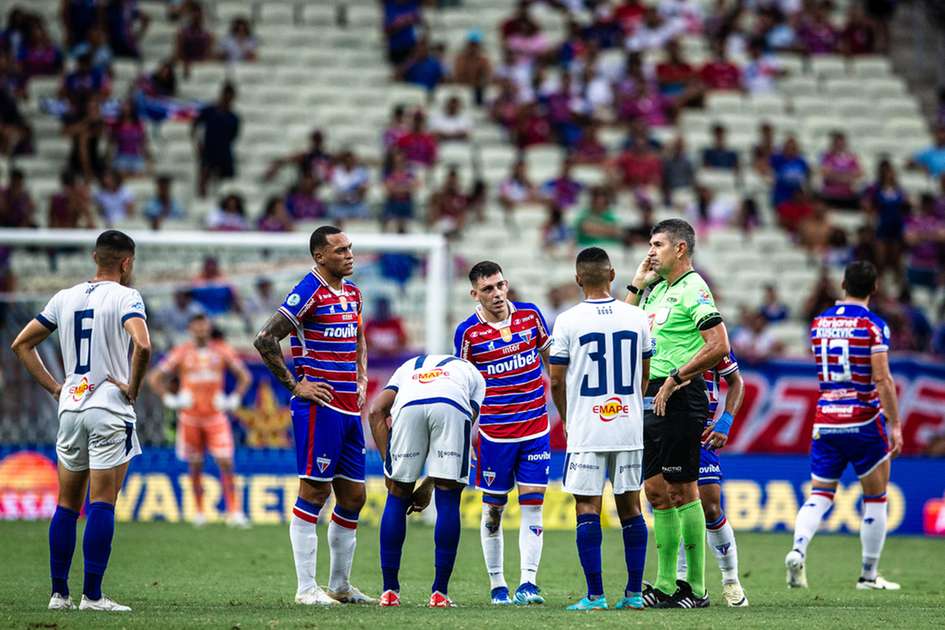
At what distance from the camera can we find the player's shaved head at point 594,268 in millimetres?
10281

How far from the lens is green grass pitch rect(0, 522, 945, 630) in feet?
30.4

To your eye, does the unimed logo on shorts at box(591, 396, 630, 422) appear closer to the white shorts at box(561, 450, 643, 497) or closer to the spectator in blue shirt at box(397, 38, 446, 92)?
the white shorts at box(561, 450, 643, 497)

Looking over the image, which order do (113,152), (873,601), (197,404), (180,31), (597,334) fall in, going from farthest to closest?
(180,31) → (113,152) → (197,404) → (873,601) → (597,334)

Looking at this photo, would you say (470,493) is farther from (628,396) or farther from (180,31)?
(180,31)

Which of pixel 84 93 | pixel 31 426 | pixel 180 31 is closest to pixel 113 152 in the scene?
pixel 84 93

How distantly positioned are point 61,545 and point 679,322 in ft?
15.5

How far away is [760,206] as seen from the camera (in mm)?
27562

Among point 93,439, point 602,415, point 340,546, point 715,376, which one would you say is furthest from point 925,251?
point 93,439

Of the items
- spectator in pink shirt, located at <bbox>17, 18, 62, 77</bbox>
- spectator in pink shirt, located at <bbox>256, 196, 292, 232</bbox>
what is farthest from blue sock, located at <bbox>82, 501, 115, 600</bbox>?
spectator in pink shirt, located at <bbox>17, 18, 62, 77</bbox>

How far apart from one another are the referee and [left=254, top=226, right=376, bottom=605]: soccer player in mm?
2207

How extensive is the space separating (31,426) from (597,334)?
11.8 m

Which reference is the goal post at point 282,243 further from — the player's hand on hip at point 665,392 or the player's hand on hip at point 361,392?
the player's hand on hip at point 665,392

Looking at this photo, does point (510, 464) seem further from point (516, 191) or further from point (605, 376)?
point (516, 191)

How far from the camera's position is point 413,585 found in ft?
41.0
